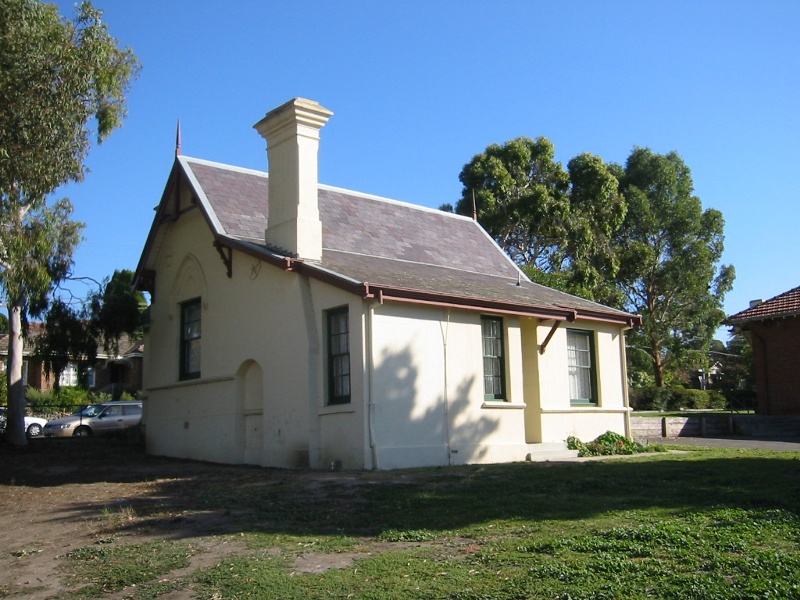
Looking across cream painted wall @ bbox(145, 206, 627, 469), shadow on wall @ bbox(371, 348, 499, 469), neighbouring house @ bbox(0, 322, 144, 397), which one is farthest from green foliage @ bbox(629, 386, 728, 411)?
shadow on wall @ bbox(371, 348, 499, 469)

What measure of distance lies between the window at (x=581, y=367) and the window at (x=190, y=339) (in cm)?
853

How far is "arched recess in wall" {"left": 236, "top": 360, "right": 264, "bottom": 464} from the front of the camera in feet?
56.6

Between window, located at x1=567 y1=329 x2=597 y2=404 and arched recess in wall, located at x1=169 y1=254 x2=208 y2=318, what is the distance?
8388mm

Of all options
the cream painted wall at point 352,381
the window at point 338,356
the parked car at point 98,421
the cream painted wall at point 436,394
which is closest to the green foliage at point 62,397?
the parked car at point 98,421

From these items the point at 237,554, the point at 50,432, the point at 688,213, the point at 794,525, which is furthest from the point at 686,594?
the point at 688,213

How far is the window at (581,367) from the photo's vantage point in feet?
62.7

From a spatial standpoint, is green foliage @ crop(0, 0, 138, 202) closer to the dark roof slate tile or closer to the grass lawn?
the dark roof slate tile

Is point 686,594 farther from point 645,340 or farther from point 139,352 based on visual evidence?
point 645,340

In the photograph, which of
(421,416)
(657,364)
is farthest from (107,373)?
(421,416)

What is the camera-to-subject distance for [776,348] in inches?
1131

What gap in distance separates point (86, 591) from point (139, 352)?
37.3 metres

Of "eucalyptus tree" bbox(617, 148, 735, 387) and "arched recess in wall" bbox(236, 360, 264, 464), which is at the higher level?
"eucalyptus tree" bbox(617, 148, 735, 387)

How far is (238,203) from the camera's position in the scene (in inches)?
755

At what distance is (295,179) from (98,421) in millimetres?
16720
